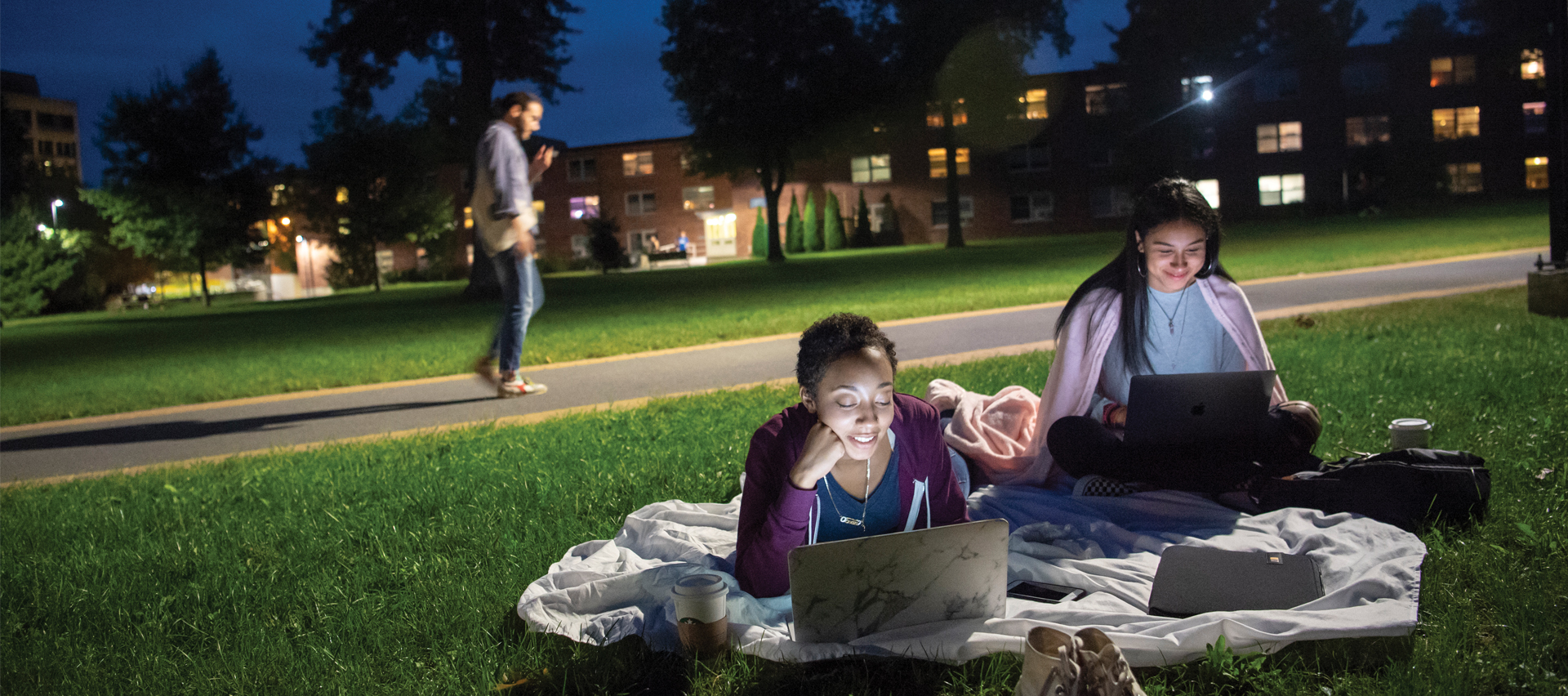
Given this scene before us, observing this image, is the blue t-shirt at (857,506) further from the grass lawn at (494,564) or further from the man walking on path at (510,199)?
the man walking on path at (510,199)

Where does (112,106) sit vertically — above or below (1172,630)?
above

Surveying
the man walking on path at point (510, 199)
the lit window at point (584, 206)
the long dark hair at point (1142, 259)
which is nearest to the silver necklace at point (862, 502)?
the long dark hair at point (1142, 259)

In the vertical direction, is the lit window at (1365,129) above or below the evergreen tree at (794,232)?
above

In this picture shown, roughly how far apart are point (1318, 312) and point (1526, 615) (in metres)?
9.85

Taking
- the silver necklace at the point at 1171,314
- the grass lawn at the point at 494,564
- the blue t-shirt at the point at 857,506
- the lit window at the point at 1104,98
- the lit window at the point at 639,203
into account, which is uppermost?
the lit window at the point at 1104,98

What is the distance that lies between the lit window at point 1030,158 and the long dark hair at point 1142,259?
50534 millimetres

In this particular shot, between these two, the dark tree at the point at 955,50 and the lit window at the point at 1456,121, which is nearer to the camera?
the dark tree at the point at 955,50

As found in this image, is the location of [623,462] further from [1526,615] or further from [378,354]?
[378,354]

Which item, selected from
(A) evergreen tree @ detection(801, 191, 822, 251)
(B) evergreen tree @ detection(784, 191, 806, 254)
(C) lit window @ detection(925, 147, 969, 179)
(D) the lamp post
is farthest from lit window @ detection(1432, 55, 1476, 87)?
(D) the lamp post

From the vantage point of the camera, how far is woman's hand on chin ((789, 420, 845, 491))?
3.04m

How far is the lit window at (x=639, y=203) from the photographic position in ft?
211

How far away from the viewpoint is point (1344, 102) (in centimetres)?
5138

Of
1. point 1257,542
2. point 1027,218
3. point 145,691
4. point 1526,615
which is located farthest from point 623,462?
point 1027,218

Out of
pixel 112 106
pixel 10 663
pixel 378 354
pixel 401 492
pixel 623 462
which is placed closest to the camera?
pixel 10 663
